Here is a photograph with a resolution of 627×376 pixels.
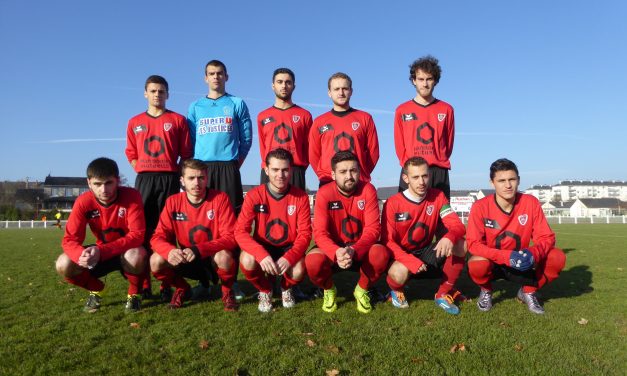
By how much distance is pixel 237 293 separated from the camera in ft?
16.8

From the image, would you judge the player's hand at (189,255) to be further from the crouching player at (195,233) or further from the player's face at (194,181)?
the player's face at (194,181)

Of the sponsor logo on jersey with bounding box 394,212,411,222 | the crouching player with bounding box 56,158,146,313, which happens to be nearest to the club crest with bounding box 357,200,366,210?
the sponsor logo on jersey with bounding box 394,212,411,222

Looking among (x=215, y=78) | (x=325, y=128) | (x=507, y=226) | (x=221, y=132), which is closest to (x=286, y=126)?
(x=325, y=128)

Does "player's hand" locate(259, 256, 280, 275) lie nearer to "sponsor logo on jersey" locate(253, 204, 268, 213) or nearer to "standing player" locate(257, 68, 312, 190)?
"sponsor logo on jersey" locate(253, 204, 268, 213)

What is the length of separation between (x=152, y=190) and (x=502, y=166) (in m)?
4.13

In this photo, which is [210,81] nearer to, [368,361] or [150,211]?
[150,211]

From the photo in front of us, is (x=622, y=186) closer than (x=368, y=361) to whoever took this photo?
No

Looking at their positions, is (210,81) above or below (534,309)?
above

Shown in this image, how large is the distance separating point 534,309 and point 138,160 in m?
4.85

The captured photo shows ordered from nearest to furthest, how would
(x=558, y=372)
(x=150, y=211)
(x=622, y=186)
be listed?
(x=558, y=372)
(x=150, y=211)
(x=622, y=186)

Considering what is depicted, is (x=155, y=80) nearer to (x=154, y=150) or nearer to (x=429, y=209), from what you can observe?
(x=154, y=150)

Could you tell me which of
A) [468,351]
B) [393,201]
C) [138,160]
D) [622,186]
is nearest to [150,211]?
[138,160]

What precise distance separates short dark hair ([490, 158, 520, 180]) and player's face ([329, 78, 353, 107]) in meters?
1.96

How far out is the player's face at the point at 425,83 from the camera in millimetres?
5520
